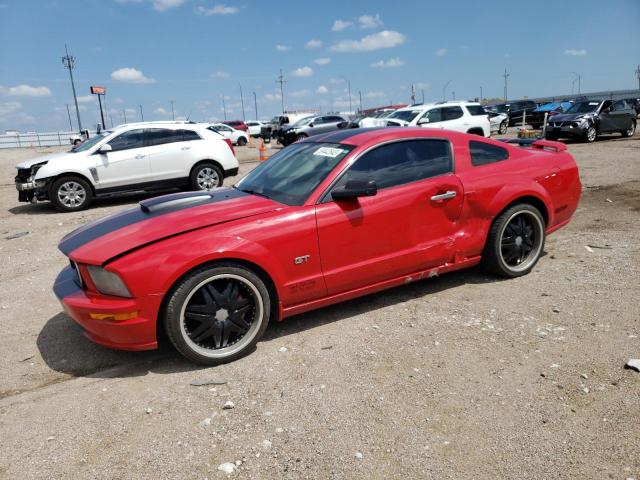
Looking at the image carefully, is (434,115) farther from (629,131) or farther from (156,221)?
(156,221)

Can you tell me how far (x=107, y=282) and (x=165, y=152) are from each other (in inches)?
293

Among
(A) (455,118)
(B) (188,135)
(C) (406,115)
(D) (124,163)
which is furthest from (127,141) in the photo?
(C) (406,115)

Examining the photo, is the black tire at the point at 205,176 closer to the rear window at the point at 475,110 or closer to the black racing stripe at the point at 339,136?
the black racing stripe at the point at 339,136

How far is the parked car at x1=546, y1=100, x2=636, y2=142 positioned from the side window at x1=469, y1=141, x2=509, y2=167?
1591 centimetres

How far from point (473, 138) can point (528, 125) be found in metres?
31.6

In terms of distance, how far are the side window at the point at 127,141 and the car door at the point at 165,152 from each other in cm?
16

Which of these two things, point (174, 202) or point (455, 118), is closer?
point (174, 202)

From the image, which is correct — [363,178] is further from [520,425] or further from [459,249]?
[520,425]

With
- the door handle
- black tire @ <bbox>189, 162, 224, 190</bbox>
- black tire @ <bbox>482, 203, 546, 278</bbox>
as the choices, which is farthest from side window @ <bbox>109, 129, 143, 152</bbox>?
black tire @ <bbox>482, 203, 546, 278</bbox>

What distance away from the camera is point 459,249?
14.0 ft

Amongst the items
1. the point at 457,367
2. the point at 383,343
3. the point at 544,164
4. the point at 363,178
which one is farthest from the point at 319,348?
the point at 544,164

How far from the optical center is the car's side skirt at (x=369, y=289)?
366 centimetres

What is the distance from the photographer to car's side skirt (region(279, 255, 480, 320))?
3.66 meters

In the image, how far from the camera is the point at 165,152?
10.1m
